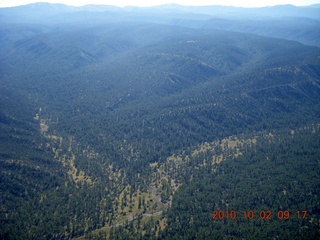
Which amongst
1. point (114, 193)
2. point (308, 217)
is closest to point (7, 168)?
point (114, 193)

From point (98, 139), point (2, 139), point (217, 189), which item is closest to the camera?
point (217, 189)

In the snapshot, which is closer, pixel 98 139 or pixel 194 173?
pixel 194 173

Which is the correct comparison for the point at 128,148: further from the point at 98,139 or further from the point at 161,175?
the point at 161,175

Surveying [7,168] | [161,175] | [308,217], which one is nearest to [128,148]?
[161,175]

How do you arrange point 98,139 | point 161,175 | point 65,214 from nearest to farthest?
1. point 65,214
2. point 161,175
3. point 98,139

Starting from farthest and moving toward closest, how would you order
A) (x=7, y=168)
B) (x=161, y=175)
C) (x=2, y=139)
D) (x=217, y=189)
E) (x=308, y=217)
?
(x=2, y=139) → (x=161, y=175) → (x=7, y=168) → (x=217, y=189) → (x=308, y=217)

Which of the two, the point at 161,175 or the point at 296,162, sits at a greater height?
the point at 296,162

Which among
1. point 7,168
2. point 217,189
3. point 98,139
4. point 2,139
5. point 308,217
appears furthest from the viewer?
point 98,139

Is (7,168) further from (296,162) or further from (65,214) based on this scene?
(296,162)

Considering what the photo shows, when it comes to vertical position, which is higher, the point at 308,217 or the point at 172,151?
the point at 308,217
